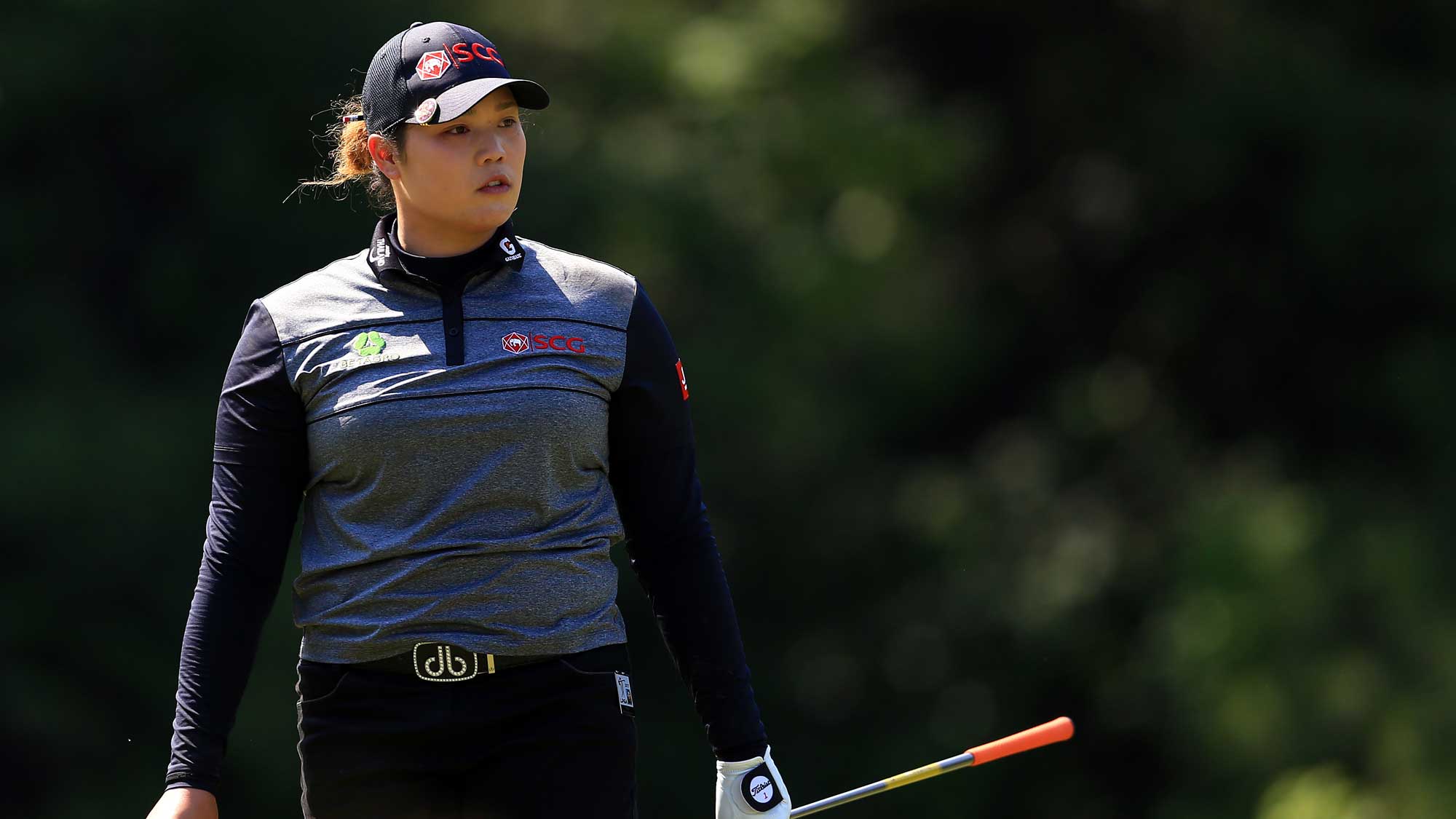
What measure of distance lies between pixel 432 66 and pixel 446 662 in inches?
28.9

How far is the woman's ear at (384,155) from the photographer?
259cm

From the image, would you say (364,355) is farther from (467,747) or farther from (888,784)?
(888,784)

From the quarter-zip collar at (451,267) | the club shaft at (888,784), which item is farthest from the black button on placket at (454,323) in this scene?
the club shaft at (888,784)

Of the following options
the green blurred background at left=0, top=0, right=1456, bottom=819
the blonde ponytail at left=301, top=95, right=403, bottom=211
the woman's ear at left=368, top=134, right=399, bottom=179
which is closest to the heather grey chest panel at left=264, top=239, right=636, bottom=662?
the woman's ear at left=368, top=134, right=399, bottom=179

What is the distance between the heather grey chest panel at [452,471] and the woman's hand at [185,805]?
211 millimetres

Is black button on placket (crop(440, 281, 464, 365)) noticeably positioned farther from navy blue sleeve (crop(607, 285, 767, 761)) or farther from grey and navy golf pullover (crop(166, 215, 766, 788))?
navy blue sleeve (crop(607, 285, 767, 761))

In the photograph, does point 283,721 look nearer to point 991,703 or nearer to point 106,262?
point 106,262

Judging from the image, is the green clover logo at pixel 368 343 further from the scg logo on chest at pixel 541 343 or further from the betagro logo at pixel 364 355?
the scg logo on chest at pixel 541 343

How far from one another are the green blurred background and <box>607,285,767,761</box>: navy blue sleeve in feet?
15.1

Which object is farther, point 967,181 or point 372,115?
point 967,181

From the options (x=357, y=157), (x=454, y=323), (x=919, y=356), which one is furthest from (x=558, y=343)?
(x=919, y=356)

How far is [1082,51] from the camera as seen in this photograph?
378 inches

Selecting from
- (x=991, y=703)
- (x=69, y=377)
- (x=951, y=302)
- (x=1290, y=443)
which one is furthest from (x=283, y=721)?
(x=1290, y=443)

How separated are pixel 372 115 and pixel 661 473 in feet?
1.90
